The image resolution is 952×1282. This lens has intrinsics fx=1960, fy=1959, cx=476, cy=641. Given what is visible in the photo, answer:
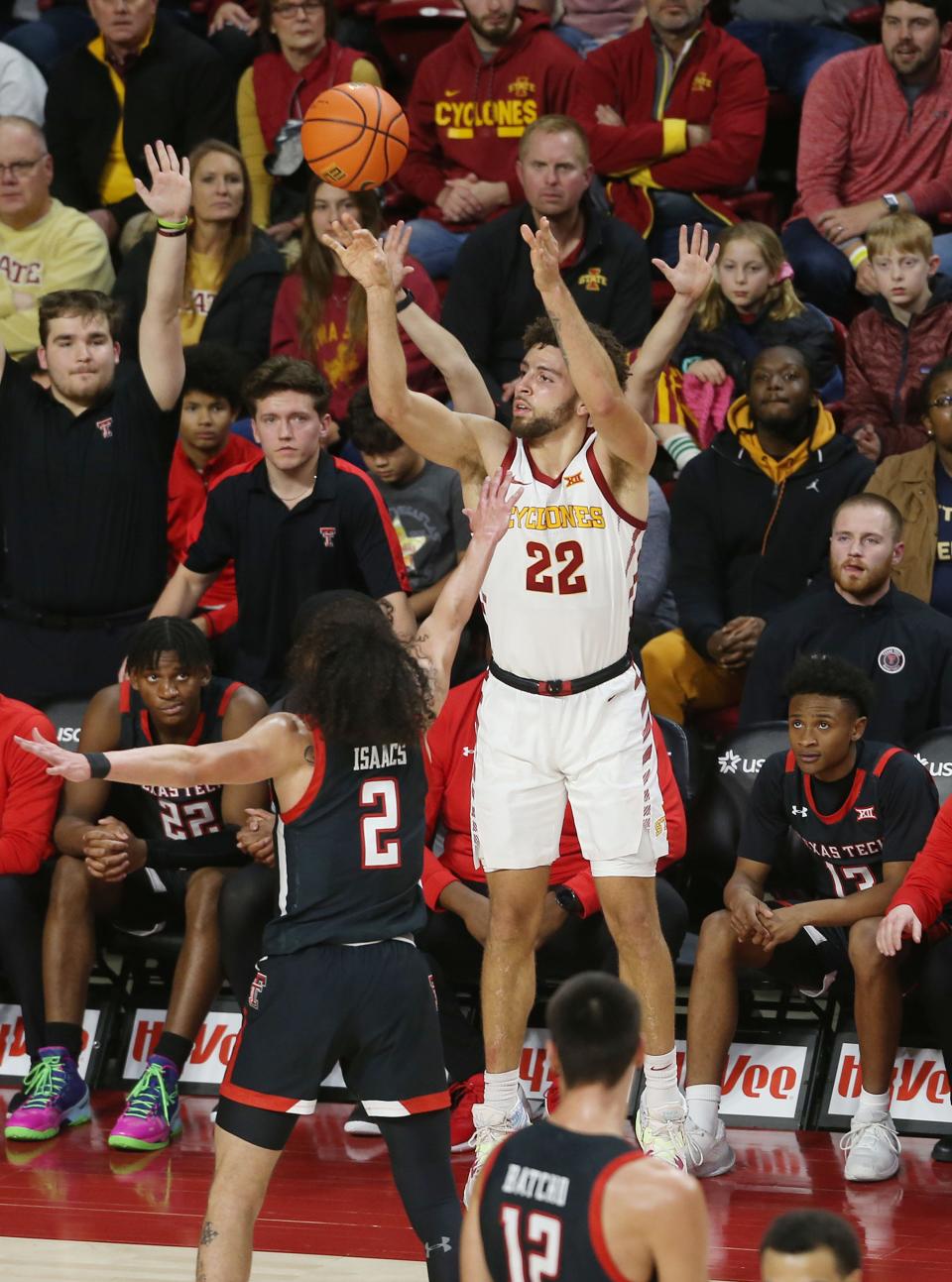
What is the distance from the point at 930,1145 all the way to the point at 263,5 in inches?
277

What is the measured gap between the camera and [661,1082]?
596cm

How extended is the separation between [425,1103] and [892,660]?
3492 mm

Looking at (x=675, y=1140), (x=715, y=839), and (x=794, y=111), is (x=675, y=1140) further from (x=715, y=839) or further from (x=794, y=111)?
(x=794, y=111)

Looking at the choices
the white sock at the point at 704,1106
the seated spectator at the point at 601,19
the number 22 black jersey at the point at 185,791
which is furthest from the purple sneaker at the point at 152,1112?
the seated spectator at the point at 601,19

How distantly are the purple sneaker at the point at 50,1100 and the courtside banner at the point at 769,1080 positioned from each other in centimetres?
217

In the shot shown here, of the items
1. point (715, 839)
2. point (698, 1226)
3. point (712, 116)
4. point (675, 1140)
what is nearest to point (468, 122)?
point (712, 116)

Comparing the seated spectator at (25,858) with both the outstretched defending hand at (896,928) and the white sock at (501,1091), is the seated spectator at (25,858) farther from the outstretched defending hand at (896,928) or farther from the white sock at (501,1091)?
the outstretched defending hand at (896,928)

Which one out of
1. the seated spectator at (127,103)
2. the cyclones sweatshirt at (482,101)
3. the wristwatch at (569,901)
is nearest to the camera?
the wristwatch at (569,901)

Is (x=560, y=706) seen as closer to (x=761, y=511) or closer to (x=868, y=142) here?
(x=761, y=511)

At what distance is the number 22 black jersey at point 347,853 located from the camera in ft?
15.7

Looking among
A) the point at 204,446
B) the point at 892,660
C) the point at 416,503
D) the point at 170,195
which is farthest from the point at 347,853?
the point at 204,446

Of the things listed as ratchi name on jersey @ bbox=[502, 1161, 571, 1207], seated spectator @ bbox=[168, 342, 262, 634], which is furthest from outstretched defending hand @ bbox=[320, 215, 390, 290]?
ratchi name on jersey @ bbox=[502, 1161, 571, 1207]

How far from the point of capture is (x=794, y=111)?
11.2 m

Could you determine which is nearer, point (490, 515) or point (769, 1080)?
point (490, 515)
